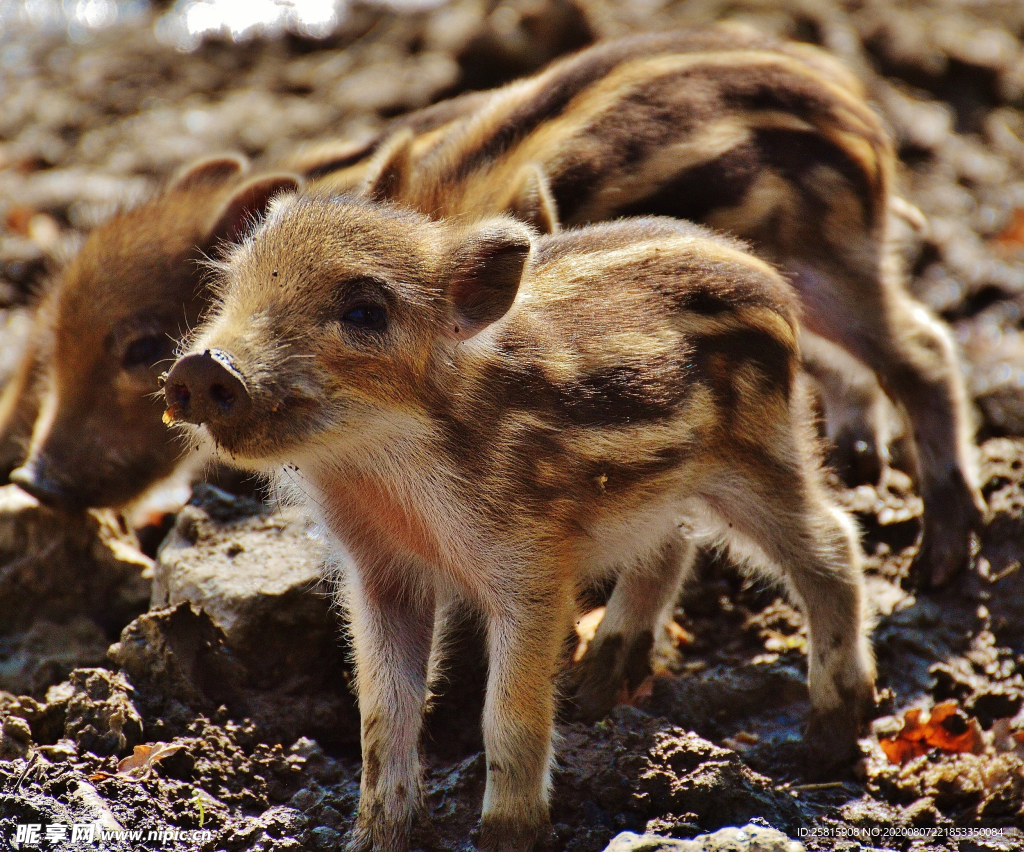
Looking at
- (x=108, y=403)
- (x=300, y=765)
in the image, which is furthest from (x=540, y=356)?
(x=108, y=403)

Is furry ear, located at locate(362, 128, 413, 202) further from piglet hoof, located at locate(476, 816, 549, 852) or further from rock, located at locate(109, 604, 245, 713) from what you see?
piglet hoof, located at locate(476, 816, 549, 852)

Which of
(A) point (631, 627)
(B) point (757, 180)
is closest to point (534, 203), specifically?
(B) point (757, 180)

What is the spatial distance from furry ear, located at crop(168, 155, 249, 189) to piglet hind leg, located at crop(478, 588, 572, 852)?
7.91 feet

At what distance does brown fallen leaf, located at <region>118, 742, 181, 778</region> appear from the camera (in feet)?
9.65

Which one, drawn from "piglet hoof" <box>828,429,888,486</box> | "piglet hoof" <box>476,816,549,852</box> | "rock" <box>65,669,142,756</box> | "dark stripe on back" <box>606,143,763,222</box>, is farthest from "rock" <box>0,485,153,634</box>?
"piglet hoof" <box>828,429,888,486</box>

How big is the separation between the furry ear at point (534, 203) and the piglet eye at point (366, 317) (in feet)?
3.30

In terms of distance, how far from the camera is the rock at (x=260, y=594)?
3408 mm

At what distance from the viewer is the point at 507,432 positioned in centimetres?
290

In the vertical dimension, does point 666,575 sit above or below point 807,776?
above

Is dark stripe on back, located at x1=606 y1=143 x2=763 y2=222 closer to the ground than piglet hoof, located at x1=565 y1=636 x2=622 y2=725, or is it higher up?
higher up

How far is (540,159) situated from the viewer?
401cm

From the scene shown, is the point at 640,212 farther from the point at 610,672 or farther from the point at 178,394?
the point at 178,394

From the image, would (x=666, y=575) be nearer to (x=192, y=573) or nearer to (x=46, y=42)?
(x=192, y=573)

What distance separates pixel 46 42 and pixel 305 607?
5165mm
